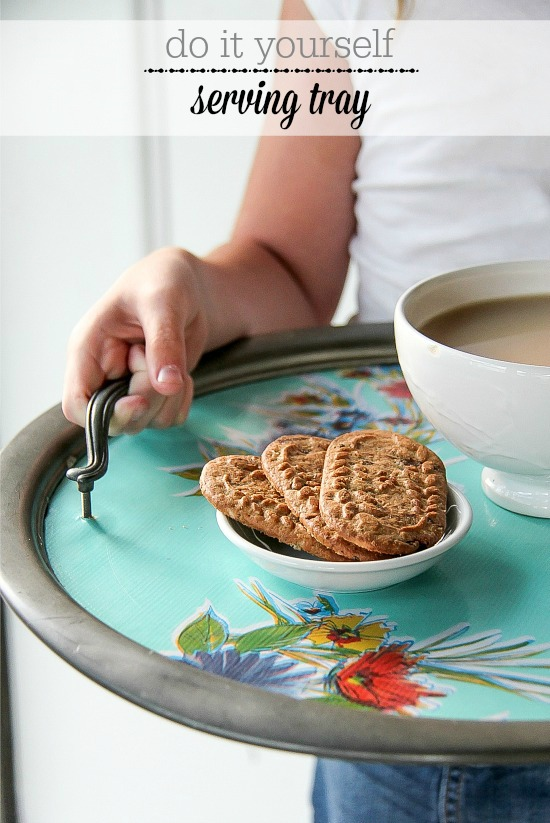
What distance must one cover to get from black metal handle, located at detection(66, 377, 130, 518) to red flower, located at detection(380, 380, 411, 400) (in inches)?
7.8

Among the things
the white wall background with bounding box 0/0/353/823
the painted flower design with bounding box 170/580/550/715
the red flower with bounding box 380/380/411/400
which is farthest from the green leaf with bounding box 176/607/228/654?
the white wall background with bounding box 0/0/353/823

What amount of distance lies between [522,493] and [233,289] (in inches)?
13.9

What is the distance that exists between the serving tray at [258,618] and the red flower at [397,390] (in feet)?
0.18

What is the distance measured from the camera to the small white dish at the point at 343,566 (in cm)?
46

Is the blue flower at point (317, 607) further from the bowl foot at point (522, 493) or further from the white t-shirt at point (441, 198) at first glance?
the white t-shirt at point (441, 198)

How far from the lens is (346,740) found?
37cm

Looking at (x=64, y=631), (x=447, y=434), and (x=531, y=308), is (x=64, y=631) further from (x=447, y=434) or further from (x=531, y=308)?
(x=531, y=308)

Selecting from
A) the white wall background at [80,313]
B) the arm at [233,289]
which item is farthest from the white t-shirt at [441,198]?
the white wall background at [80,313]

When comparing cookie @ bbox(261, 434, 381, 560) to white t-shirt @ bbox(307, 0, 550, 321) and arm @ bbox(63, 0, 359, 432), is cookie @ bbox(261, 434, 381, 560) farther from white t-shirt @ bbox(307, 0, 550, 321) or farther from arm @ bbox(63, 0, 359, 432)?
white t-shirt @ bbox(307, 0, 550, 321)

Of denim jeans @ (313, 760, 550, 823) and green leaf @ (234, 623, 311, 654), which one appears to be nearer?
green leaf @ (234, 623, 311, 654)

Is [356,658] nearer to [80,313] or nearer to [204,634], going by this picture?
[204,634]

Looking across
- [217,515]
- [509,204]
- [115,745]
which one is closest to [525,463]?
[217,515]

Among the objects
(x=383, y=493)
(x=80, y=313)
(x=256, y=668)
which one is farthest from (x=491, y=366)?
(x=80, y=313)

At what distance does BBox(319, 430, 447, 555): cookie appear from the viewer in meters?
0.47
